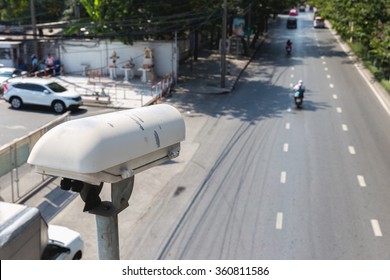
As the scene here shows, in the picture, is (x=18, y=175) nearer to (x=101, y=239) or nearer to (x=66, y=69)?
(x=101, y=239)

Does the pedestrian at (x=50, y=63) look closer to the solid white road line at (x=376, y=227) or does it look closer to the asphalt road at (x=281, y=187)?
the asphalt road at (x=281, y=187)

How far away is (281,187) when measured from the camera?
15125 millimetres

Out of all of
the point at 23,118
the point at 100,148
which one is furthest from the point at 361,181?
the point at 23,118

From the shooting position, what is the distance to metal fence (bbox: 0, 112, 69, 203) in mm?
13461

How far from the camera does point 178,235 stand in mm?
12055

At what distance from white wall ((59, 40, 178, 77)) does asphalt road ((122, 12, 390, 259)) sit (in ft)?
22.1

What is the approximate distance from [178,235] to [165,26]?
21121 mm

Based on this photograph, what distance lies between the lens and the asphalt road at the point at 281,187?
11594 millimetres

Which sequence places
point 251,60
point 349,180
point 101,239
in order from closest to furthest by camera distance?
point 101,239, point 349,180, point 251,60

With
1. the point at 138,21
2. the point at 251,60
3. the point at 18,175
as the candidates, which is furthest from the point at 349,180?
the point at 251,60

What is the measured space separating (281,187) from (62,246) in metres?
7.69

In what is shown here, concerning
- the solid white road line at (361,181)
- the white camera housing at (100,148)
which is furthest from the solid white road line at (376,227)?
the white camera housing at (100,148)

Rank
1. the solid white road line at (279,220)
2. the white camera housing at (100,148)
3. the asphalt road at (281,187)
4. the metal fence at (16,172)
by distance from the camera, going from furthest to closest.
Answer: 1. the metal fence at (16,172)
2. the solid white road line at (279,220)
3. the asphalt road at (281,187)
4. the white camera housing at (100,148)

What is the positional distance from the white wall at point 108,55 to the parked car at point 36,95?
9.71 metres
